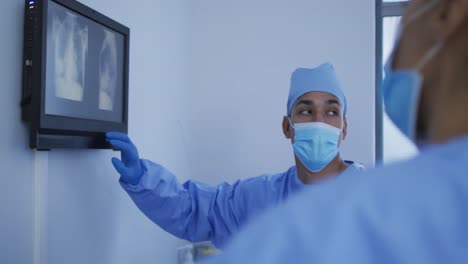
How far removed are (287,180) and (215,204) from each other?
0.29 metres

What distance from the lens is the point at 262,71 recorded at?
2.09 meters

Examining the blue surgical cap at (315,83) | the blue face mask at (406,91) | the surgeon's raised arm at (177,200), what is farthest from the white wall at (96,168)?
the blue face mask at (406,91)

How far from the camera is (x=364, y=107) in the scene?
201 cm

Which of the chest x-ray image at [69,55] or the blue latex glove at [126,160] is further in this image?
the blue latex glove at [126,160]

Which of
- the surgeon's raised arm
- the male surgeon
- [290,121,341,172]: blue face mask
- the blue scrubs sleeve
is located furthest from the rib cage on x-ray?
[290,121,341,172]: blue face mask

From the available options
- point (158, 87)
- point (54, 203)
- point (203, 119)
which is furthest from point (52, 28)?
point (203, 119)

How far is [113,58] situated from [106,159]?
1.02 feet

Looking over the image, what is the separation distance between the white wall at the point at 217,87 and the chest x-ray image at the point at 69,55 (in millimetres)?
214

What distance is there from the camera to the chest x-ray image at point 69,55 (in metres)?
0.99

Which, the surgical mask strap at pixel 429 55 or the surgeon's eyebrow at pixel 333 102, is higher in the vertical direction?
the surgeon's eyebrow at pixel 333 102

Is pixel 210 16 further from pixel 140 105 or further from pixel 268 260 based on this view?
pixel 268 260

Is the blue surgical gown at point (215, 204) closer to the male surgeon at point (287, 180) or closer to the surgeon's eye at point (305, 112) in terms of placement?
the male surgeon at point (287, 180)

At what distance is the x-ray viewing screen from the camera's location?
970 mm

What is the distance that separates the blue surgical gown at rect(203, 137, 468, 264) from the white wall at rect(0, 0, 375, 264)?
99 centimetres
